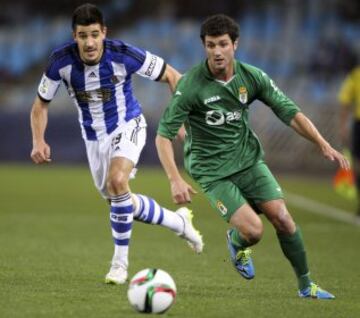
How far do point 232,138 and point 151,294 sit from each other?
1.83m

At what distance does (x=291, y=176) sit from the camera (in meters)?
24.2

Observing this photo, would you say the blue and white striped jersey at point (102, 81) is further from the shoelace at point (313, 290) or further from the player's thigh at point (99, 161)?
the shoelace at point (313, 290)

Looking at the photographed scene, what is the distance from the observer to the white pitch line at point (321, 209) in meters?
15.1

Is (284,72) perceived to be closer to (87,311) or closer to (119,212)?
(119,212)

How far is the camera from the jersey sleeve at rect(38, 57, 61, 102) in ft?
27.6

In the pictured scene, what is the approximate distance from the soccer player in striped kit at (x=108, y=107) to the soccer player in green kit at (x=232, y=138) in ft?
1.95

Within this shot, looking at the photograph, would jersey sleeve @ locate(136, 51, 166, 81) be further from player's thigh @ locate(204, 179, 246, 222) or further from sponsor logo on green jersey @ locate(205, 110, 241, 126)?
player's thigh @ locate(204, 179, 246, 222)

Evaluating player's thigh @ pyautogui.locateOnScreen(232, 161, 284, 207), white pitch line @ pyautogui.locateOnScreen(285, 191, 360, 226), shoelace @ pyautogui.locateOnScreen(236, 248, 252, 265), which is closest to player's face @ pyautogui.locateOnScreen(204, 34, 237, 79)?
player's thigh @ pyautogui.locateOnScreen(232, 161, 284, 207)

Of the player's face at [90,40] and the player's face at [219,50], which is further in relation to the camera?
the player's face at [90,40]

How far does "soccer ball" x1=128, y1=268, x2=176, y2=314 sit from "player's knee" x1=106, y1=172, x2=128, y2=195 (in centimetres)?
161

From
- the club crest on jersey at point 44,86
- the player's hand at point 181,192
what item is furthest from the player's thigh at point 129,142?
the player's hand at point 181,192

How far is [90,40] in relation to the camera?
820cm

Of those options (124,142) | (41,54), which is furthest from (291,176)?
(124,142)

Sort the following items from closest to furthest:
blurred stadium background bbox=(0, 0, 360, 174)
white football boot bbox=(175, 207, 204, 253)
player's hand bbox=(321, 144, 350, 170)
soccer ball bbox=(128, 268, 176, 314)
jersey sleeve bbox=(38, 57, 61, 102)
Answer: soccer ball bbox=(128, 268, 176, 314) → player's hand bbox=(321, 144, 350, 170) → jersey sleeve bbox=(38, 57, 61, 102) → white football boot bbox=(175, 207, 204, 253) → blurred stadium background bbox=(0, 0, 360, 174)
